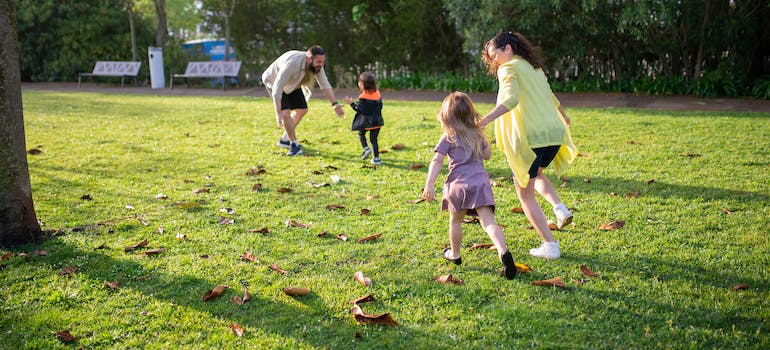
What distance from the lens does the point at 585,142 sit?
28.6ft

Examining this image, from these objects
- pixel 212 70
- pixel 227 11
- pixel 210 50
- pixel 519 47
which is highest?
pixel 227 11

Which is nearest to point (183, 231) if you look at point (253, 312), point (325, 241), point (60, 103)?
point (325, 241)

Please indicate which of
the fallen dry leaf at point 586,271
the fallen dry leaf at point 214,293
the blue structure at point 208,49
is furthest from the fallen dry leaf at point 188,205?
the blue structure at point 208,49

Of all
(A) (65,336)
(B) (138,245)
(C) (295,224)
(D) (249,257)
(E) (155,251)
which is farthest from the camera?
(C) (295,224)

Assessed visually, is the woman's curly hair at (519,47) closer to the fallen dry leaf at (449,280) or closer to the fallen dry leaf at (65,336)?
the fallen dry leaf at (449,280)

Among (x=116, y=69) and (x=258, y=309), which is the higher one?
(x=116, y=69)

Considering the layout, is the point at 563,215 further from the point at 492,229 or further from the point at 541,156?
the point at 492,229

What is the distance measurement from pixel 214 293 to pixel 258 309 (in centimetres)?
35

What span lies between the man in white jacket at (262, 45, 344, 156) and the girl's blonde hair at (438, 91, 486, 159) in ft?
13.6

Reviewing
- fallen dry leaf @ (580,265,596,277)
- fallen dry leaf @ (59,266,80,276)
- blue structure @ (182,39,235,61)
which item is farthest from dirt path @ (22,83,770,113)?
fallen dry leaf @ (59,266,80,276)

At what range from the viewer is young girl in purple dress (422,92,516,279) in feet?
12.6

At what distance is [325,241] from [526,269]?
1601mm

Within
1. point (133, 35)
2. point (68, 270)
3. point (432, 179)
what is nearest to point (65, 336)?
point (68, 270)

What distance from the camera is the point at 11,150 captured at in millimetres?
4453
